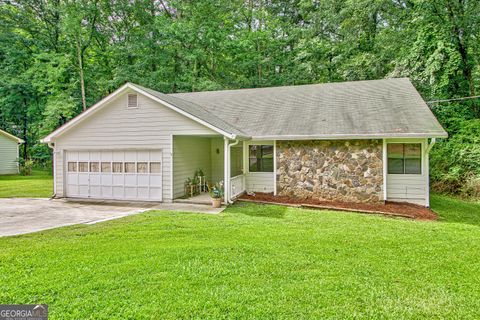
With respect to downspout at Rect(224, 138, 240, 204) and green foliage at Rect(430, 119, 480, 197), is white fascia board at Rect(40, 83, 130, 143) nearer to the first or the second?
downspout at Rect(224, 138, 240, 204)

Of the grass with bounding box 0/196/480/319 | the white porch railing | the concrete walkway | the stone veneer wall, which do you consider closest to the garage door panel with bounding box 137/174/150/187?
the concrete walkway

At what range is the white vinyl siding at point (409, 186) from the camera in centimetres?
1039

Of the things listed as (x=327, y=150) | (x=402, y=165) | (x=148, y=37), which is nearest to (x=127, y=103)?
(x=327, y=150)

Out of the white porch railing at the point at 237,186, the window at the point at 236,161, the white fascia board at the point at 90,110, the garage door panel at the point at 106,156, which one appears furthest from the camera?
the window at the point at 236,161

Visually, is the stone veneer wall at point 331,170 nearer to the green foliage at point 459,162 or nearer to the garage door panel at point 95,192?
the green foliage at point 459,162

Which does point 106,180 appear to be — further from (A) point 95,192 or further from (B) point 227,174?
(B) point 227,174

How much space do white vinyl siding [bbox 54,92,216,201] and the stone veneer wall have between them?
3.45m

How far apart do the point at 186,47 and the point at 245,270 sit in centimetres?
2303

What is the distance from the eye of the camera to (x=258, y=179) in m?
12.5

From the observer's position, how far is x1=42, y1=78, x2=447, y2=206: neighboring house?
10.5 meters

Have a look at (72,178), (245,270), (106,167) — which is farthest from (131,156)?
(245,270)

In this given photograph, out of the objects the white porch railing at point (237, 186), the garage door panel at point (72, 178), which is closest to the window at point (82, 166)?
the garage door panel at point (72, 178)

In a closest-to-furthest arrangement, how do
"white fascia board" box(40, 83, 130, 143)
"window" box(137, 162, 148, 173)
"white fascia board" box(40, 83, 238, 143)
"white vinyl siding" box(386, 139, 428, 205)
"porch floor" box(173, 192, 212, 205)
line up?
"white fascia board" box(40, 83, 238, 143), "white vinyl siding" box(386, 139, 428, 205), "porch floor" box(173, 192, 212, 205), "white fascia board" box(40, 83, 130, 143), "window" box(137, 162, 148, 173)
